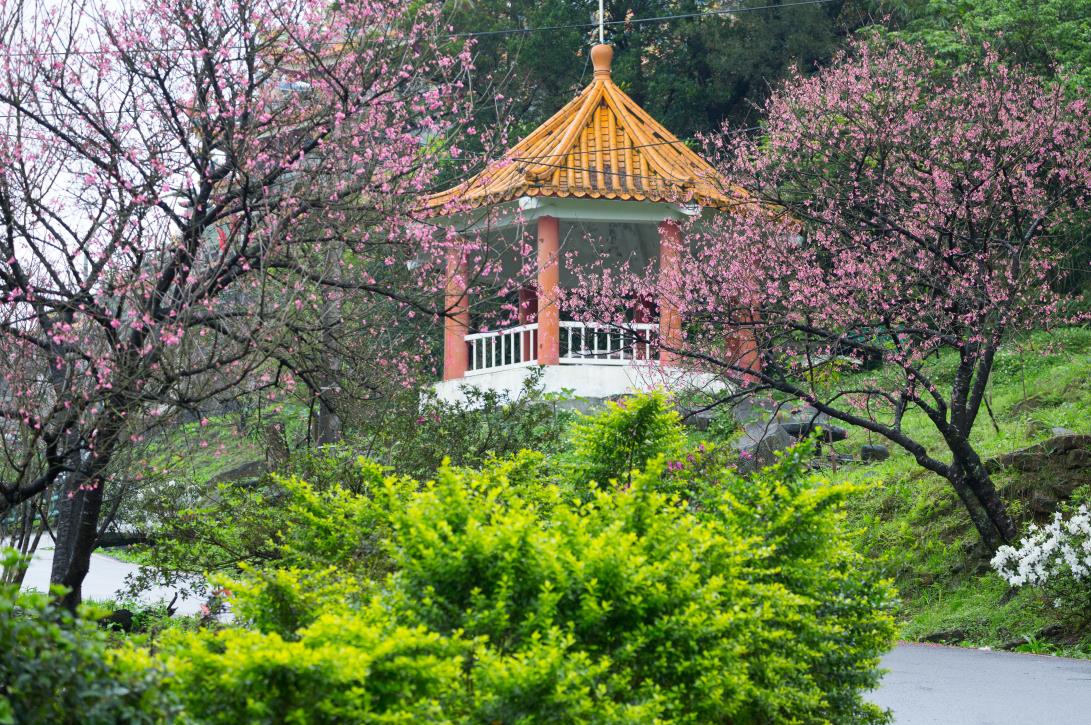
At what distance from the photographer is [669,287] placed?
49.5 feet

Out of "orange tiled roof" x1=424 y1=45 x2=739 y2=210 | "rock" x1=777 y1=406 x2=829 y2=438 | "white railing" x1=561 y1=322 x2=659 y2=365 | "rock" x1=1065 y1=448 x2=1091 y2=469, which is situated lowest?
"rock" x1=1065 y1=448 x2=1091 y2=469

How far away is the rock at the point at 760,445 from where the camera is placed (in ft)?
47.5

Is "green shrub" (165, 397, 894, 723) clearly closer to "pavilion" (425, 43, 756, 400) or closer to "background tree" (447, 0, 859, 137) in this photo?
"pavilion" (425, 43, 756, 400)

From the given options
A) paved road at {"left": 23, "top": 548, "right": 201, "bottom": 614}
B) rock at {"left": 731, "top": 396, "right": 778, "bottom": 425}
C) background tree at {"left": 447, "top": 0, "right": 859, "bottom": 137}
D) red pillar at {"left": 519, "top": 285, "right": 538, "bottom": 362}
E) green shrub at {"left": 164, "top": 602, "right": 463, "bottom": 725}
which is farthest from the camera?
background tree at {"left": 447, "top": 0, "right": 859, "bottom": 137}

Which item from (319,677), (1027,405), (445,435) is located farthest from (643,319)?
(319,677)

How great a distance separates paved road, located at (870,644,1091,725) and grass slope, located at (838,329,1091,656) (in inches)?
20.9

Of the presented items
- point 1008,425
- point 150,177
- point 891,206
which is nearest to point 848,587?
point 150,177

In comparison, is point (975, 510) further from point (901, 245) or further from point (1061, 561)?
point (901, 245)

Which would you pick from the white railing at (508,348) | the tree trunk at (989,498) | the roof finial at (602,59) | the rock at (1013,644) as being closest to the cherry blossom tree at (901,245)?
the tree trunk at (989,498)

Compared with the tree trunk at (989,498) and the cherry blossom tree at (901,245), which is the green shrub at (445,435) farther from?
the tree trunk at (989,498)

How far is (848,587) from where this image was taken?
261 inches

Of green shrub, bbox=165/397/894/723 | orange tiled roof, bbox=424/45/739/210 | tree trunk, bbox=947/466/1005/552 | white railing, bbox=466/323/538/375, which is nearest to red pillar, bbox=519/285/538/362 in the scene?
white railing, bbox=466/323/538/375

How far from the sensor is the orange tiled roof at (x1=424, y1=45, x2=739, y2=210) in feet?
52.7

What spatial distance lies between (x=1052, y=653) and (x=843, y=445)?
23.9ft
